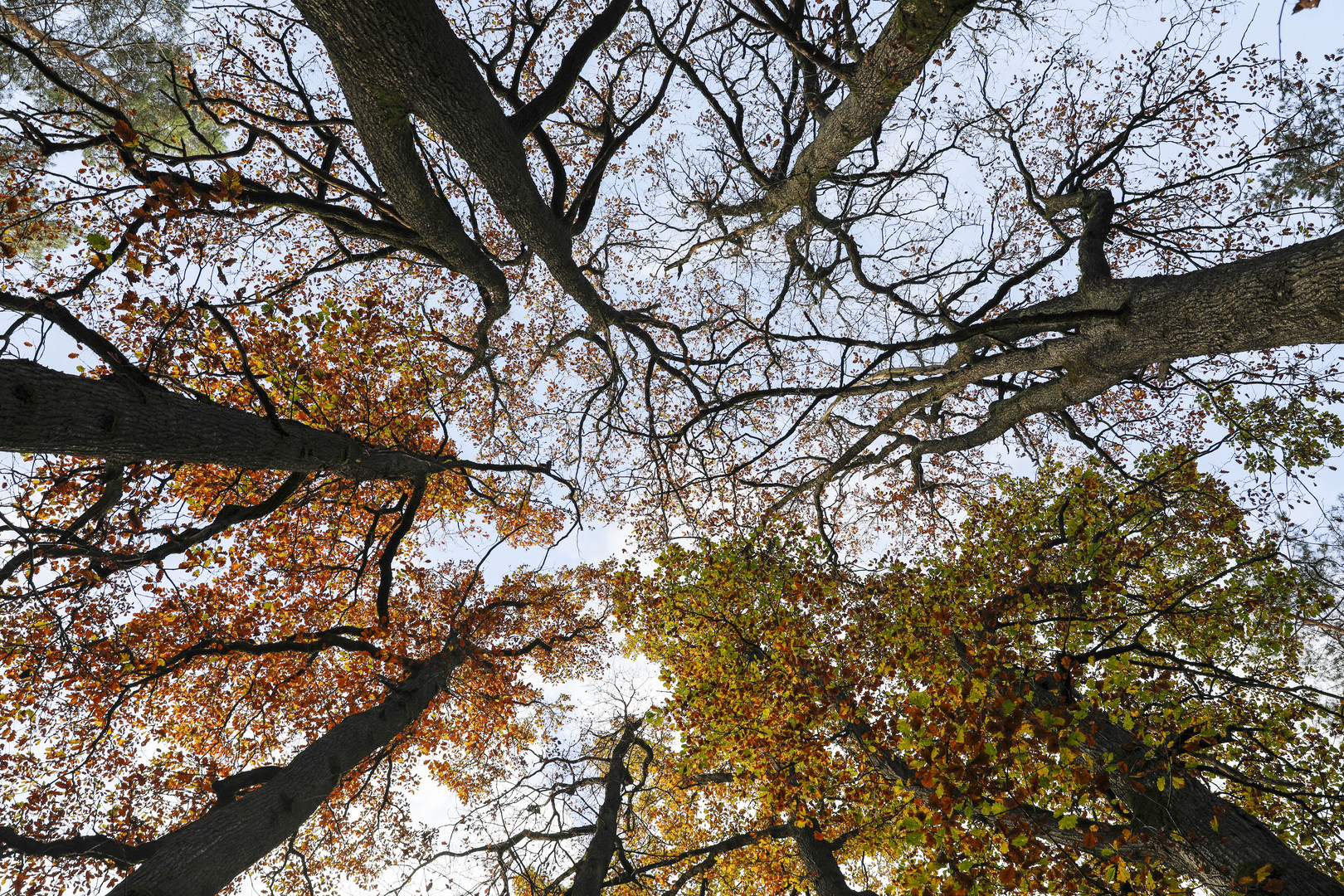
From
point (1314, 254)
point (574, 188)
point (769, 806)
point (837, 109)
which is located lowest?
point (769, 806)

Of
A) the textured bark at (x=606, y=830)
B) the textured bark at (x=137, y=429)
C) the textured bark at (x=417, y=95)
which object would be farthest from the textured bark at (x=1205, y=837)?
the textured bark at (x=417, y=95)

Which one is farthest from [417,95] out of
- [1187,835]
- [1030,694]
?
[1187,835]

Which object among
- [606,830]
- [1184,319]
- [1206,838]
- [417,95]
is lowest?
[1206,838]

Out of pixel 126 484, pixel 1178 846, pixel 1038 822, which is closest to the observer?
pixel 1038 822

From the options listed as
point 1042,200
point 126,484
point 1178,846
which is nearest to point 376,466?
point 126,484

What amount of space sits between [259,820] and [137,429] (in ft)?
13.2

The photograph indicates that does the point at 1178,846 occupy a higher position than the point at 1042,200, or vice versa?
the point at 1042,200

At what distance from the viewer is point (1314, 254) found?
12.9 ft

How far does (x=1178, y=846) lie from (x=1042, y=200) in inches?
314

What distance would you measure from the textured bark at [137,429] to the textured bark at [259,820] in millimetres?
3464

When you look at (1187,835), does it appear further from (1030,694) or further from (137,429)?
(137,429)

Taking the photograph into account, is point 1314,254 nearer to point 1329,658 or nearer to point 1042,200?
point 1042,200

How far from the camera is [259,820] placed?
4.94 meters

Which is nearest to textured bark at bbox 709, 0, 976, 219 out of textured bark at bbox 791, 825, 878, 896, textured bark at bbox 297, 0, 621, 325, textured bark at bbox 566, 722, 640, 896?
textured bark at bbox 297, 0, 621, 325
